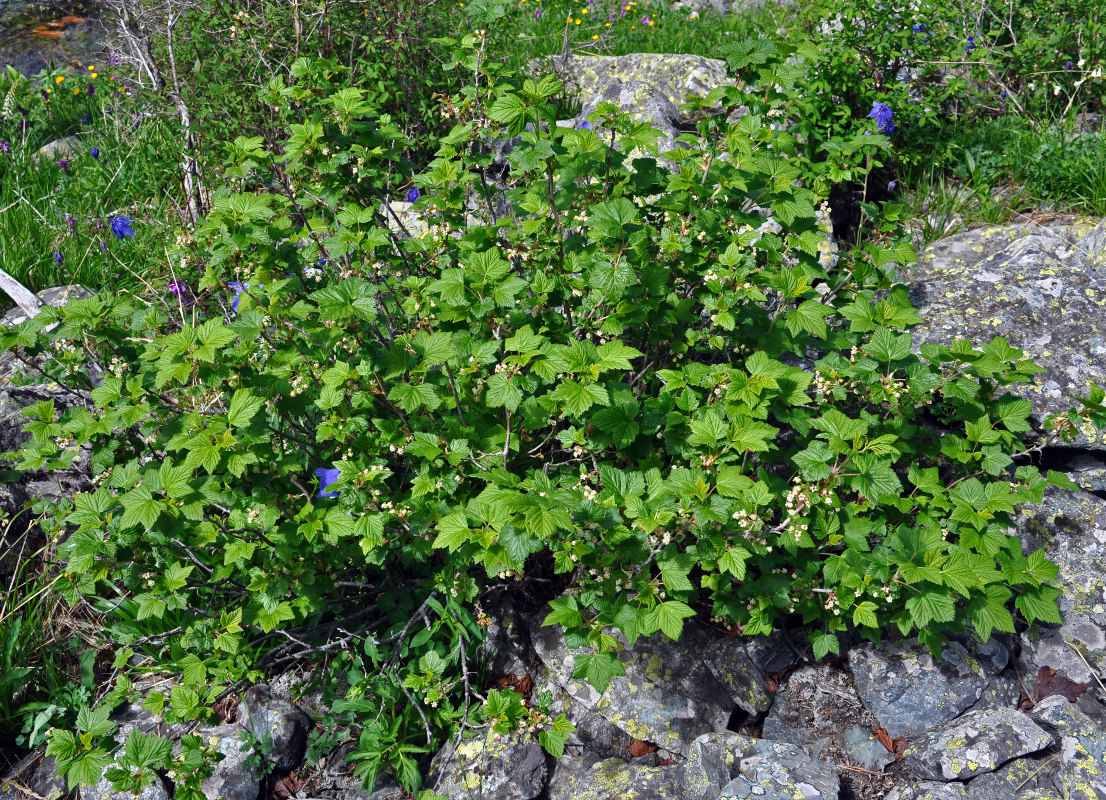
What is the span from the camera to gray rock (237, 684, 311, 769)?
261 centimetres

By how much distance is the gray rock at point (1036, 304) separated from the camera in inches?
123

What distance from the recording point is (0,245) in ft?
13.6

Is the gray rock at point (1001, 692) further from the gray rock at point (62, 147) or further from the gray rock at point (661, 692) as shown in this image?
the gray rock at point (62, 147)

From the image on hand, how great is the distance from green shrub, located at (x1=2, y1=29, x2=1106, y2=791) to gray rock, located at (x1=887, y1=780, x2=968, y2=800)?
0.40 meters

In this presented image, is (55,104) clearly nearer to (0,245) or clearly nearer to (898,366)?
(0,245)

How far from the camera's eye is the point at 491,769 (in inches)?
97.5

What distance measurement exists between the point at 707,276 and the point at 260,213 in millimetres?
1308

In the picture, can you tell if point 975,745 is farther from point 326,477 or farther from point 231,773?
point 231,773

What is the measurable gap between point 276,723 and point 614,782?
1.15m

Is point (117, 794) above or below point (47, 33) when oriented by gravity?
below

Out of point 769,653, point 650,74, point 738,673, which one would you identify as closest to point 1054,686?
point 769,653

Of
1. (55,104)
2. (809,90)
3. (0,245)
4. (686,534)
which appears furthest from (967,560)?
(55,104)

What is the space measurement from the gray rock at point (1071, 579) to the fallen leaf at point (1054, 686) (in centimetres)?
2

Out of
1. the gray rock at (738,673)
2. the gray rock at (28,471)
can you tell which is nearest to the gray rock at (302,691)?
the gray rock at (28,471)
